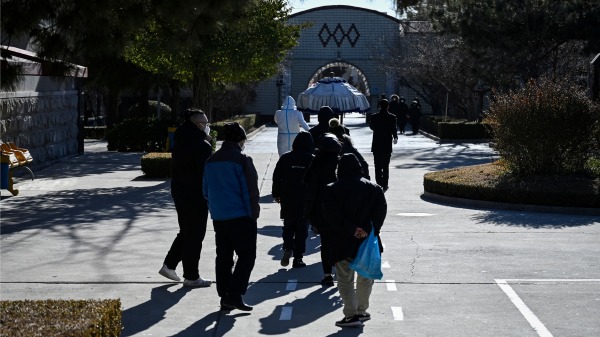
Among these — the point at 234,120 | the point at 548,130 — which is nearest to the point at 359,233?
the point at 548,130

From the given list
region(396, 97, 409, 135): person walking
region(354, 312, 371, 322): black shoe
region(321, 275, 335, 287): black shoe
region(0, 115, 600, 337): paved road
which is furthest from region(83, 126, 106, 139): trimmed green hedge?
region(354, 312, 371, 322): black shoe

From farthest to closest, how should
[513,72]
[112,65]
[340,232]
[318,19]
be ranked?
[318,19] < [112,65] < [513,72] < [340,232]

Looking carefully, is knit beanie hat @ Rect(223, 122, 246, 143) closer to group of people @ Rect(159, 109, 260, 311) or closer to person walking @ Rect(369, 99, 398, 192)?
group of people @ Rect(159, 109, 260, 311)

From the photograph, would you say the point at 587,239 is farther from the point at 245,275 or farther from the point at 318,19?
the point at 318,19

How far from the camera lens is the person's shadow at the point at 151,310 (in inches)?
374

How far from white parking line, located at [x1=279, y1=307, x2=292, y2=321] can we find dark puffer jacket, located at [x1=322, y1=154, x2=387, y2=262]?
2.47 feet

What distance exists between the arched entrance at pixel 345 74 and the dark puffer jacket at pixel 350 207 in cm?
6975

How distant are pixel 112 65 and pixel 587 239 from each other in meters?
31.8

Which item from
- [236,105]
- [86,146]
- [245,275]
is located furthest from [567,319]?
[236,105]

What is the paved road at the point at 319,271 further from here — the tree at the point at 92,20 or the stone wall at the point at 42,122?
the stone wall at the point at 42,122

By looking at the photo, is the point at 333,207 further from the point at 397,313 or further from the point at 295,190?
the point at 295,190

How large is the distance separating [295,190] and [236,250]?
2.50 metres

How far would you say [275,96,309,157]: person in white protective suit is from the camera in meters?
19.8

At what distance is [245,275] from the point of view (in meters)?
10.1
